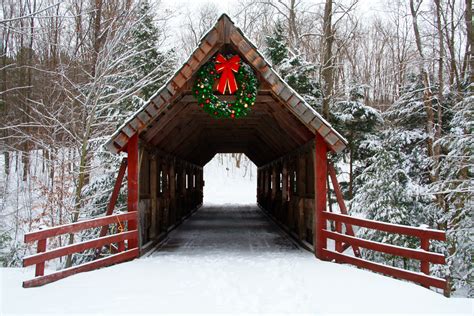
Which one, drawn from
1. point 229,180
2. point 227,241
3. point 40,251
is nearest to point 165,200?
point 227,241

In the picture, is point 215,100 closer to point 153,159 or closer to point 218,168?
point 153,159

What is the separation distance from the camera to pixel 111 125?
14094mm

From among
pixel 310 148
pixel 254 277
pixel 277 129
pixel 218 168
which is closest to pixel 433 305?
pixel 254 277

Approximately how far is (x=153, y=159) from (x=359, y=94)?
9.72 metres

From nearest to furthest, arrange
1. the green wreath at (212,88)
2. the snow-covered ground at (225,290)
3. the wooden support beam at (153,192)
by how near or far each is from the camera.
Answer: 1. the snow-covered ground at (225,290)
2. the green wreath at (212,88)
3. the wooden support beam at (153,192)

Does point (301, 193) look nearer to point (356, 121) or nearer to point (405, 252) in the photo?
point (405, 252)

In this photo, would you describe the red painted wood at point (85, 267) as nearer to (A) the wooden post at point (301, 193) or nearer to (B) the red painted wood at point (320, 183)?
(B) the red painted wood at point (320, 183)

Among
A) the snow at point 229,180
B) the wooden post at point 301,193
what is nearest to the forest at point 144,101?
the wooden post at point 301,193

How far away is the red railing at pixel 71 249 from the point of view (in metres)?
6.26

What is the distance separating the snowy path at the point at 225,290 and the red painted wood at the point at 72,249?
0.40m

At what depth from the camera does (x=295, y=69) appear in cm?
1688

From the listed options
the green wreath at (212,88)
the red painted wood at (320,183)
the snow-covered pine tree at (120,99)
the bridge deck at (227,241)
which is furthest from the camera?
the snow-covered pine tree at (120,99)

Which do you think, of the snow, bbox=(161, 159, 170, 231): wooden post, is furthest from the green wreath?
the snow

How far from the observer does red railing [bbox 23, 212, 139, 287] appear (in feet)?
20.5
